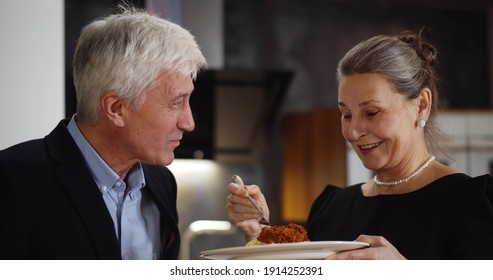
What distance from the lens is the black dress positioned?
93cm

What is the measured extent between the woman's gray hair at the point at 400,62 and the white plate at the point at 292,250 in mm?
285

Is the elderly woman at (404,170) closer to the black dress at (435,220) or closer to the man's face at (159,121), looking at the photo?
the black dress at (435,220)

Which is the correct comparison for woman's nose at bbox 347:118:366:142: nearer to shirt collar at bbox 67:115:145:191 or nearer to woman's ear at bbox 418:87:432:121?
woman's ear at bbox 418:87:432:121

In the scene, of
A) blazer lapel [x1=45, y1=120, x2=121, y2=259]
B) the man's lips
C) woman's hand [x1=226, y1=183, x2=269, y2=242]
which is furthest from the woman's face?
blazer lapel [x1=45, y1=120, x2=121, y2=259]

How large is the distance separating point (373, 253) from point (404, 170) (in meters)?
0.26

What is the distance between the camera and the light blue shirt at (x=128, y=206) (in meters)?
0.91

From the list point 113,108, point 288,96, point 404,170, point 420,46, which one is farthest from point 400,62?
point 288,96

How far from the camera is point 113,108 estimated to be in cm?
91

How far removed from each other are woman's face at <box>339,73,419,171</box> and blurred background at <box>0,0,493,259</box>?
1.39m

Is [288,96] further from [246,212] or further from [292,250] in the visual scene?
[292,250]

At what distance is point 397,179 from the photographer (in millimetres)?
1090

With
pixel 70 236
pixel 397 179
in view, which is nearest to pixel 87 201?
Answer: pixel 70 236
